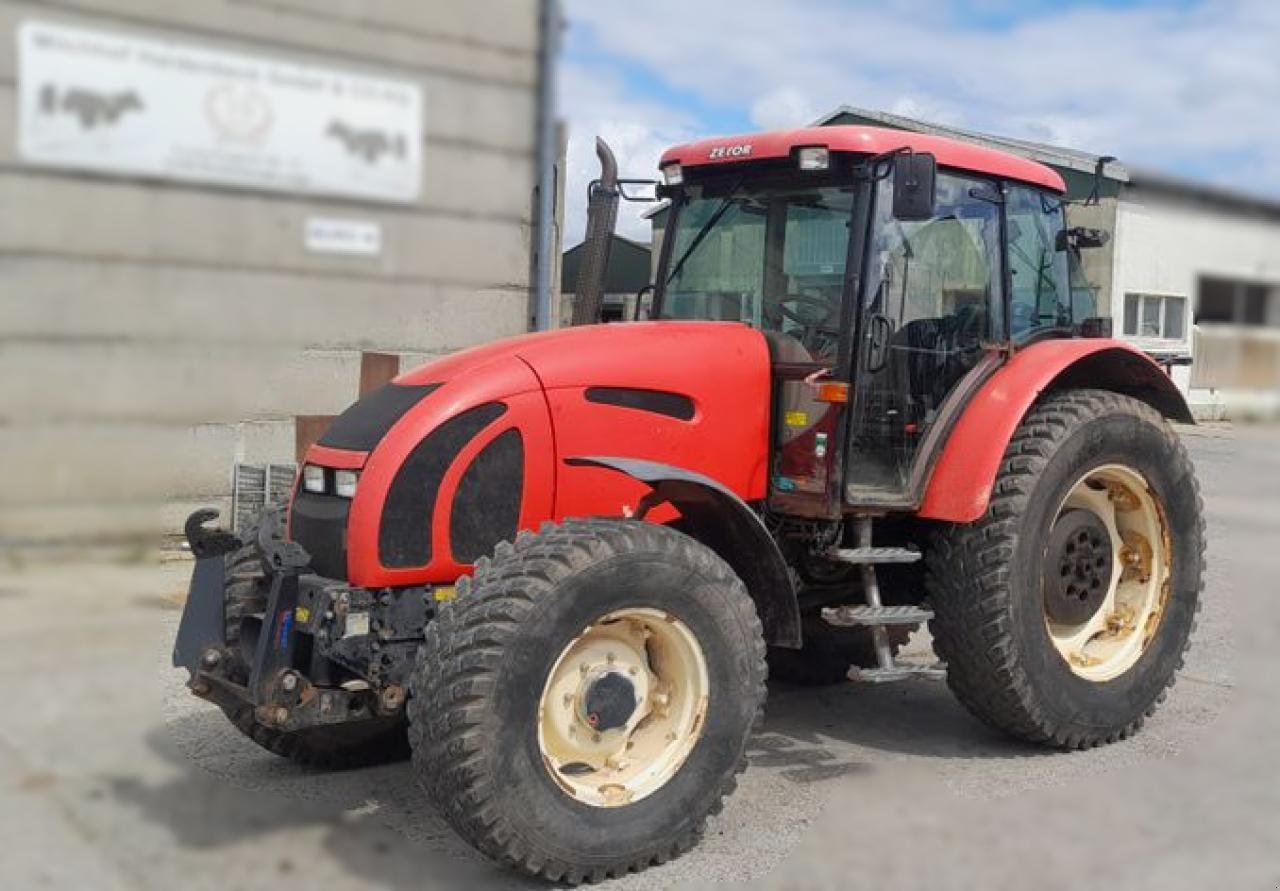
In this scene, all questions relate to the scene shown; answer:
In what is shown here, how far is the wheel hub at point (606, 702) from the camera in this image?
11.3 feet

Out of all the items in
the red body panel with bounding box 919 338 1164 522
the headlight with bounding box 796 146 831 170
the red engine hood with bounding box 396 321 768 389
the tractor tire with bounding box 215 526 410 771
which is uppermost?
the headlight with bounding box 796 146 831 170

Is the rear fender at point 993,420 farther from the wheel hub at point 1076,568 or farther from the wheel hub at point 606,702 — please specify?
the wheel hub at point 606,702

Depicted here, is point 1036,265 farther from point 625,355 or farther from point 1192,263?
point 625,355

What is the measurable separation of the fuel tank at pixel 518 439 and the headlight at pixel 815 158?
2.02 feet

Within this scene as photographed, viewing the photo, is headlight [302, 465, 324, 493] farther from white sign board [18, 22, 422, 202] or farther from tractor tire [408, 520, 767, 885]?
white sign board [18, 22, 422, 202]

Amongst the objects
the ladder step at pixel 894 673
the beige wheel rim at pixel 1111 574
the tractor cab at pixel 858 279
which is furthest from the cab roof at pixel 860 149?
the ladder step at pixel 894 673

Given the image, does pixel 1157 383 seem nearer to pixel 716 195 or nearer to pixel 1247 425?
pixel 1247 425

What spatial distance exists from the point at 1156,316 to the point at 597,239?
256cm

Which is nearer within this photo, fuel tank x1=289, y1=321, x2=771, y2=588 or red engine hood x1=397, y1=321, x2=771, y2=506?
fuel tank x1=289, y1=321, x2=771, y2=588

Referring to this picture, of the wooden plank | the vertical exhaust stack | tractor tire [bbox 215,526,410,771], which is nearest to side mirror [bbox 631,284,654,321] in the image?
the vertical exhaust stack

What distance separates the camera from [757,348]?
13.8 ft

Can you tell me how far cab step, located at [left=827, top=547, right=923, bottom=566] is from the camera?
416cm

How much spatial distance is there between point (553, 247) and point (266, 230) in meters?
4.16

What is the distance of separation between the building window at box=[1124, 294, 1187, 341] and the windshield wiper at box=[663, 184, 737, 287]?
1.63m
